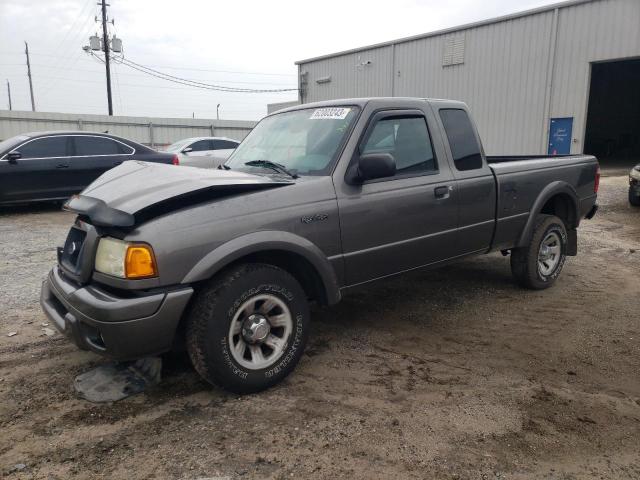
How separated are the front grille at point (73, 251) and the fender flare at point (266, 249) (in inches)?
33.5

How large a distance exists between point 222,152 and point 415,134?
29.1ft

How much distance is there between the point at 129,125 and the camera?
23422 millimetres

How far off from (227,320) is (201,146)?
33.8ft

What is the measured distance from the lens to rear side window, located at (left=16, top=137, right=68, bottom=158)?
30.6 feet

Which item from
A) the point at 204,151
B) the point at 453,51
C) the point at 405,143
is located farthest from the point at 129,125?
the point at 405,143

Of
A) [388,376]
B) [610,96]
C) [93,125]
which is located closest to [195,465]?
[388,376]

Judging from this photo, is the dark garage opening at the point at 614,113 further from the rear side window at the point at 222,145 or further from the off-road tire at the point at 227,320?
the off-road tire at the point at 227,320

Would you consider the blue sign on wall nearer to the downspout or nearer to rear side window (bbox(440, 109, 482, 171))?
the downspout

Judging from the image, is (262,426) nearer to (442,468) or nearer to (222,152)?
(442,468)

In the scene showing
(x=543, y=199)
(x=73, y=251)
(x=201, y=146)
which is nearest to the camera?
(x=73, y=251)

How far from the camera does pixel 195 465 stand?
94.7 inches

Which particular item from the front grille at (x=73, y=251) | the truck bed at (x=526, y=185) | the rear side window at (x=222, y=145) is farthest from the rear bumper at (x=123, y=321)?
the rear side window at (x=222, y=145)

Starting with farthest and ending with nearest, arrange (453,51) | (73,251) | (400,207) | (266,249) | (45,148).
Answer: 1. (453,51)
2. (45,148)
3. (400,207)
4. (73,251)
5. (266,249)

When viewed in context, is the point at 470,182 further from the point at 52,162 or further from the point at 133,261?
the point at 52,162
